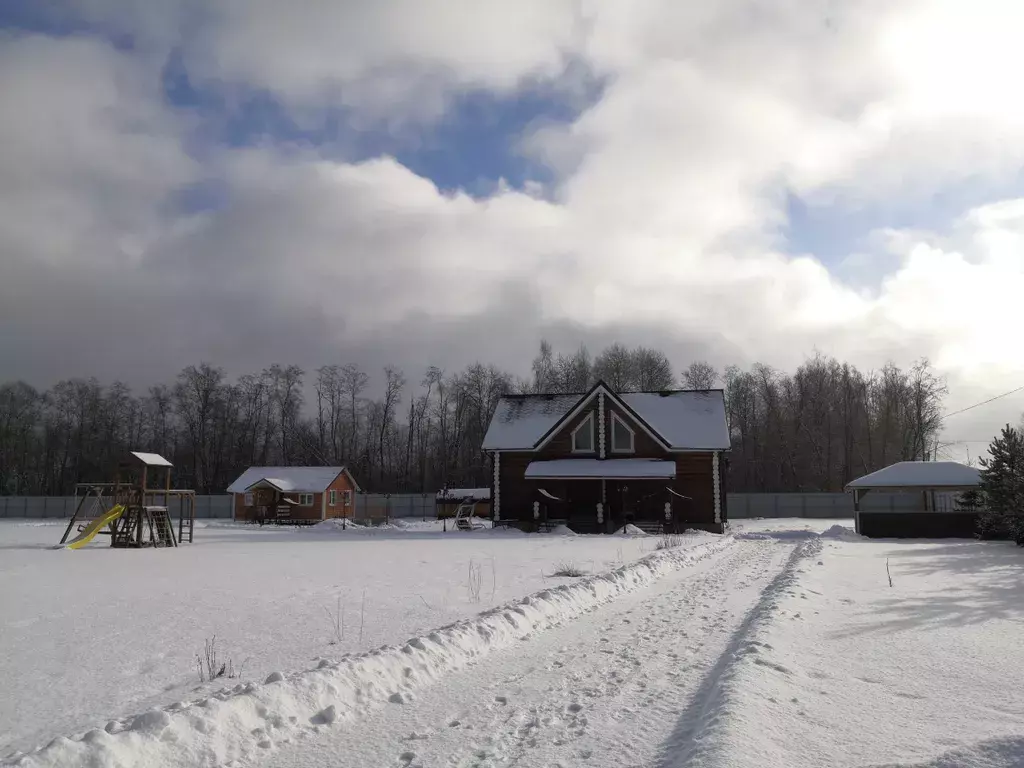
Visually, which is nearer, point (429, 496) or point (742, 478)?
point (429, 496)

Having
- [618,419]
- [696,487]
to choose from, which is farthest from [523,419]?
[696,487]

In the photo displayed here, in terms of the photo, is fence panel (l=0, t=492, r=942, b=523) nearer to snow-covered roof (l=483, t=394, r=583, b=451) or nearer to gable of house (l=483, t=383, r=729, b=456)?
gable of house (l=483, t=383, r=729, b=456)

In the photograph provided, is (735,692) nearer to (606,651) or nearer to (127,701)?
(606,651)

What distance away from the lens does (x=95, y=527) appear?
90.3 ft

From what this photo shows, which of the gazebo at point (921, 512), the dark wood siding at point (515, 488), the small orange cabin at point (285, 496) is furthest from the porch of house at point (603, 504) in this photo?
the small orange cabin at point (285, 496)

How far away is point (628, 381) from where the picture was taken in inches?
2817

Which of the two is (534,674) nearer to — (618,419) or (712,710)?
(712,710)

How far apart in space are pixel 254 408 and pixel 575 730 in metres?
78.3

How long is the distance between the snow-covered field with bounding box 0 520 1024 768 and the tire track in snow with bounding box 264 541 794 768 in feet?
0.09

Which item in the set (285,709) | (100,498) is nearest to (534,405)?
(100,498)

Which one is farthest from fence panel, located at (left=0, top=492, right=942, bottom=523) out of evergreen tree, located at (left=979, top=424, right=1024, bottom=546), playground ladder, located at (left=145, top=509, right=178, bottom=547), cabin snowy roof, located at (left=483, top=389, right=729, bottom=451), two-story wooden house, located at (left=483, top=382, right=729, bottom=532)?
evergreen tree, located at (left=979, top=424, right=1024, bottom=546)

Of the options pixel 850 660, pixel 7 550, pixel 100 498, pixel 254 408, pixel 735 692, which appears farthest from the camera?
pixel 254 408

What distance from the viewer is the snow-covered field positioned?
5.00 m

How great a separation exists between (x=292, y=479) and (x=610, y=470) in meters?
26.9
